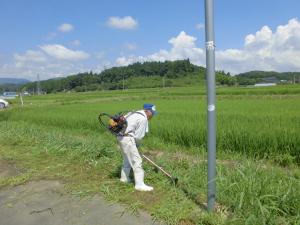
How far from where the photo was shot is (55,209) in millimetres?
4594

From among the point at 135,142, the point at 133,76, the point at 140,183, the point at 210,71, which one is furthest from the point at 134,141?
the point at 133,76

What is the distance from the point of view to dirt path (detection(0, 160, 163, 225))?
4.13 meters

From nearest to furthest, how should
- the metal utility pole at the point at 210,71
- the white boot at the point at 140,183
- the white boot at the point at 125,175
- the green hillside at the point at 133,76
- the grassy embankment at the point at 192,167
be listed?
the metal utility pole at the point at 210,71, the grassy embankment at the point at 192,167, the white boot at the point at 140,183, the white boot at the point at 125,175, the green hillside at the point at 133,76

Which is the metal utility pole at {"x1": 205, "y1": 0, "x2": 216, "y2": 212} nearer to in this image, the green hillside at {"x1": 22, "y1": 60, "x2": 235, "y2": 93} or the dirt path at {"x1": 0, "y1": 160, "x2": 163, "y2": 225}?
the dirt path at {"x1": 0, "y1": 160, "x2": 163, "y2": 225}

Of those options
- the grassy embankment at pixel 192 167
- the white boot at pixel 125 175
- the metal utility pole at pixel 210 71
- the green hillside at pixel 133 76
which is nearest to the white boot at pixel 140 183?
the grassy embankment at pixel 192 167

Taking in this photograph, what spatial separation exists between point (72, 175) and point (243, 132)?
357 centimetres

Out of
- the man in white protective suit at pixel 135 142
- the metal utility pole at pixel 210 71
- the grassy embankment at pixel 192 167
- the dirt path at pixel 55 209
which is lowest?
the dirt path at pixel 55 209

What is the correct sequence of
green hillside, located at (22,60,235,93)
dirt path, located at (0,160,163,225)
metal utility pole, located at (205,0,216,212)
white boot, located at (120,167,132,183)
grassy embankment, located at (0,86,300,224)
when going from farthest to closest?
1. green hillside, located at (22,60,235,93)
2. white boot, located at (120,167,132,183)
3. dirt path, located at (0,160,163,225)
4. grassy embankment, located at (0,86,300,224)
5. metal utility pole, located at (205,0,216,212)

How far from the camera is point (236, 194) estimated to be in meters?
4.05

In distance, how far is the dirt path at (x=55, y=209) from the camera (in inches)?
163

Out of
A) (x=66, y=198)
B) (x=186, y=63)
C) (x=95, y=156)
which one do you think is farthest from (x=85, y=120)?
(x=186, y=63)

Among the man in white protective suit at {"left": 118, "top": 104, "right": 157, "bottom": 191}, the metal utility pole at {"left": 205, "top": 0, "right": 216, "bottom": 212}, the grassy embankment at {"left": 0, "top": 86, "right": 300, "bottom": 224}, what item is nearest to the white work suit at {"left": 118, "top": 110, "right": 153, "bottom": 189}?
the man in white protective suit at {"left": 118, "top": 104, "right": 157, "bottom": 191}

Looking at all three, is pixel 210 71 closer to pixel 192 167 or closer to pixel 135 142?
pixel 135 142

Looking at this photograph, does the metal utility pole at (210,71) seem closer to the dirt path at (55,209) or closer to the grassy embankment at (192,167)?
the grassy embankment at (192,167)
